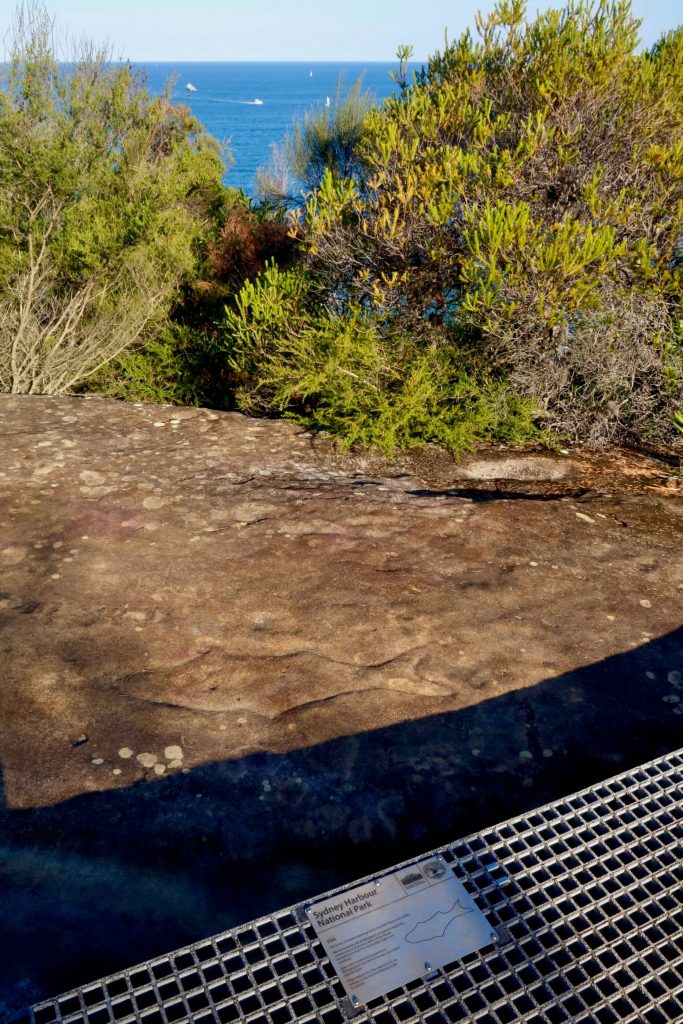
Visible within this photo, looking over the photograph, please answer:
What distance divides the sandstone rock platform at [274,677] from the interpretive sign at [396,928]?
27 cm

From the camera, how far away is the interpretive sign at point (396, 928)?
193 cm

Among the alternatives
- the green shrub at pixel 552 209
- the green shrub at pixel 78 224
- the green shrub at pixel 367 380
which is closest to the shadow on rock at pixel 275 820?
the green shrub at pixel 367 380

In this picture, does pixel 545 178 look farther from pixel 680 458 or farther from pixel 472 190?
pixel 680 458

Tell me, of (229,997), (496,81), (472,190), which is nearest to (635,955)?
(229,997)

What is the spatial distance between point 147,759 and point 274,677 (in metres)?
A: 0.66

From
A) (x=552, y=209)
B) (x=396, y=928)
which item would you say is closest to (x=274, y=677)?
(x=396, y=928)

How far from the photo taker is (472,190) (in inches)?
251

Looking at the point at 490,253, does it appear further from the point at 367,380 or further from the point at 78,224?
the point at 78,224

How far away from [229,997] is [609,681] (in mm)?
2096

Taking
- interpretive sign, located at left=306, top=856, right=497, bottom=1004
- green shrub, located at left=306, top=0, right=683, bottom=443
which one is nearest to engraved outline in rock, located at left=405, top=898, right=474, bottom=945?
interpretive sign, located at left=306, top=856, right=497, bottom=1004

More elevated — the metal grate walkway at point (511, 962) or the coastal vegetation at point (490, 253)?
the coastal vegetation at point (490, 253)

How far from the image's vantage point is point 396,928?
2.03 meters

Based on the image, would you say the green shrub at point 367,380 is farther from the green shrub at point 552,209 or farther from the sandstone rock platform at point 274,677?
the sandstone rock platform at point 274,677

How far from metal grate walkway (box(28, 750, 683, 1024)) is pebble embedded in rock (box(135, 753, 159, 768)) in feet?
2.41
